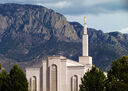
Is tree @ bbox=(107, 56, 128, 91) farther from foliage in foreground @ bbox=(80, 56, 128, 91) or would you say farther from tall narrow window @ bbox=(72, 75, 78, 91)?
tall narrow window @ bbox=(72, 75, 78, 91)

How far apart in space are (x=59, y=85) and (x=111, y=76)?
35861mm

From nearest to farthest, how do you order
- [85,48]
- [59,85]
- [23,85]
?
[23,85]
[59,85]
[85,48]

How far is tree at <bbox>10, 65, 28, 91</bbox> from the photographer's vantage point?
102 meters

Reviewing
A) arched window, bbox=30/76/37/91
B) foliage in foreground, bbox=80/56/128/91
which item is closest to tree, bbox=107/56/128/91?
foliage in foreground, bbox=80/56/128/91

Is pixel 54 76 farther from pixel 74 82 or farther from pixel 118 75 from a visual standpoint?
pixel 118 75

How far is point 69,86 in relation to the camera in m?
138

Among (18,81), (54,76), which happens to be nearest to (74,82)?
(54,76)

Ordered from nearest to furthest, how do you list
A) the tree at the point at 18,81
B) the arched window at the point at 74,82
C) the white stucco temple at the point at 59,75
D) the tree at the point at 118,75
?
1. the tree at the point at 118,75
2. the tree at the point at 18,81
3. the white stucco temple at the point at 59,75
4. the arched window at the point at 74,82

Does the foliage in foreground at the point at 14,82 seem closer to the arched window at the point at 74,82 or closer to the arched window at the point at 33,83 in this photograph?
the arched window at the point at 74,82

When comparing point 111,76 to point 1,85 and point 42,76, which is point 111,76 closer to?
point 1,85

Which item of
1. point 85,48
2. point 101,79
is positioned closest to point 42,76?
point 85,48

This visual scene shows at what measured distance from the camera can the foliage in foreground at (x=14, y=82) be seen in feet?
336

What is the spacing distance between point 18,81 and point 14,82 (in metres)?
0.81

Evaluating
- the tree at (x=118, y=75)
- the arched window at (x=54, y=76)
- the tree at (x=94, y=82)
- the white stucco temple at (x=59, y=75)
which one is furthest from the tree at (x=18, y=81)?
the arched window at (x=54, y=76)
